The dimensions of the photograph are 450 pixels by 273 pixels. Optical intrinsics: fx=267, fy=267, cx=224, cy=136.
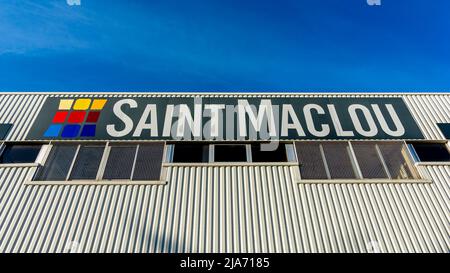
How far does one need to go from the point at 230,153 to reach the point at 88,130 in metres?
5.97

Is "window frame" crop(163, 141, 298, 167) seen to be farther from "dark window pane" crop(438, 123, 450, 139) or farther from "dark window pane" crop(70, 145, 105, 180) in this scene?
"dark window pane" crop(438, 123, 450, 139)

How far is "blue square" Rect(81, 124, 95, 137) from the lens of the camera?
10.9 meters

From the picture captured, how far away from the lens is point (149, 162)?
1016 cm

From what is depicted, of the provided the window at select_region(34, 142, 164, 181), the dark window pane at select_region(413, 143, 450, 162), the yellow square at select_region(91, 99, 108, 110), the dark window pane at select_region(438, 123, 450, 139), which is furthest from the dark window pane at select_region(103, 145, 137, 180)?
the dark window pane at select_region(438, 123, 450, 139)

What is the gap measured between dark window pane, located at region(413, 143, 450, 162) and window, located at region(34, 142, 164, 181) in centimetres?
1027

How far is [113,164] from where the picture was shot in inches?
397

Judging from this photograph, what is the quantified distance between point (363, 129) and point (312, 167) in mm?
3200

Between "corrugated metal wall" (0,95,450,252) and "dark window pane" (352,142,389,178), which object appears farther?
"dark window pane" (352,142,389,178)

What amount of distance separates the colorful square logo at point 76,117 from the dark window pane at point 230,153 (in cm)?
518

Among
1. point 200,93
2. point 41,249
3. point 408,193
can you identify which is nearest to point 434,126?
point 408,193

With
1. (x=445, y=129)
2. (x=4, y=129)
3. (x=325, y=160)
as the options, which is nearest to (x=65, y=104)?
(x=4, y=129)

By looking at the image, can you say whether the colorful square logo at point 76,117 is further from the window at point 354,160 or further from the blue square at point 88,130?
the window at point 354,160
